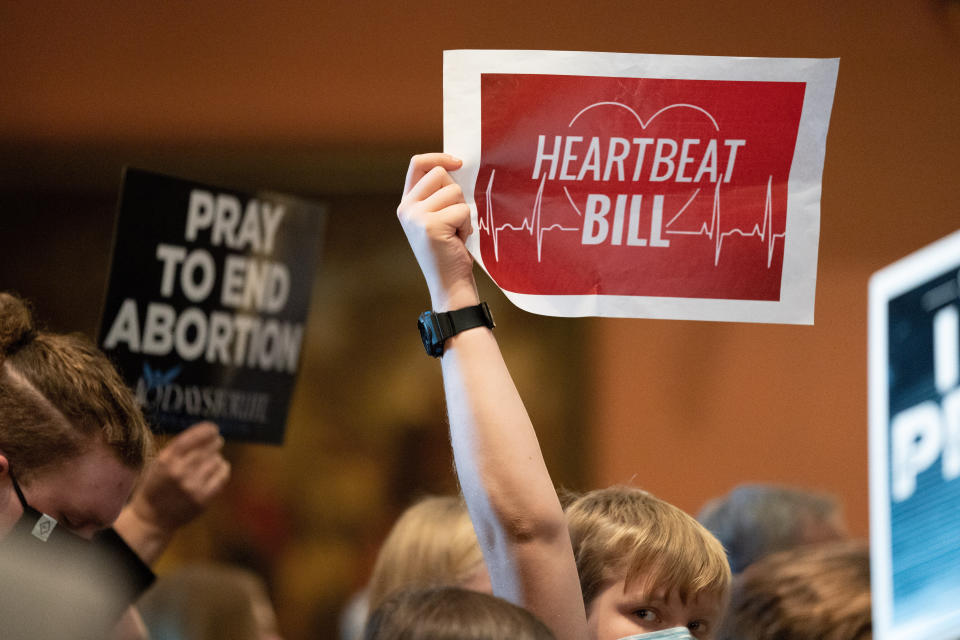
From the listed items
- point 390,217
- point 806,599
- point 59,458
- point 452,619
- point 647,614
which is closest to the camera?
point 452,619

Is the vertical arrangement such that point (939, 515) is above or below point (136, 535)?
above

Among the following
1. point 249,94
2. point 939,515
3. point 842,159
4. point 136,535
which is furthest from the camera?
point 249,94

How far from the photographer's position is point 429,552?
2.48 meters

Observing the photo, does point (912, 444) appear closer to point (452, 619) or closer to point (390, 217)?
point (452, 619)

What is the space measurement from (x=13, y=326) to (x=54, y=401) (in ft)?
0.45

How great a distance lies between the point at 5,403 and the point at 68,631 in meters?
0.34

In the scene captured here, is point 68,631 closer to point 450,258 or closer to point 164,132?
point 450,258

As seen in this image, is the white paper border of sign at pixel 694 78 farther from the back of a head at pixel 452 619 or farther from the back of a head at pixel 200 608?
the back of a head at pixel 200 608

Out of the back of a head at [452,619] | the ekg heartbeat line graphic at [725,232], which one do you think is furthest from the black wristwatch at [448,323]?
the back of a head at [452,619]

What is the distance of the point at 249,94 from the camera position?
173 inches

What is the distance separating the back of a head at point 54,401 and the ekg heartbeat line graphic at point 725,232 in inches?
34.3

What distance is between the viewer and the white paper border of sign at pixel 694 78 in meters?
1.66

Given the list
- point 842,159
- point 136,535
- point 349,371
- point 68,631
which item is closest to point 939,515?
point 68,631

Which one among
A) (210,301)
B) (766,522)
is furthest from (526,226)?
(766,522)
